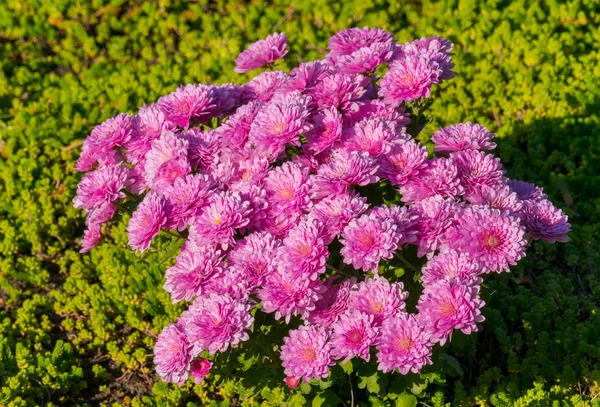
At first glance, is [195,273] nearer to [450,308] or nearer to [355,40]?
[450,308]

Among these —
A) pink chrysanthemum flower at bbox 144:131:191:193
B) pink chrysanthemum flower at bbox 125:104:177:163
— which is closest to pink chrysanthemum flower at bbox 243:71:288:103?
pink chrysanthemum flower at bbox 125:104:177:163

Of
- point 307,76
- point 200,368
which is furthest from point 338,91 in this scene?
point 200,368

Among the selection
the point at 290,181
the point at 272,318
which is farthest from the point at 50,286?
the point at 290,181

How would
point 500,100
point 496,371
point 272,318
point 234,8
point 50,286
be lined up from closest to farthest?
1. point 272,318
2. point 496,371
3. point 50,286
4. point 500,100
5. point 234,8

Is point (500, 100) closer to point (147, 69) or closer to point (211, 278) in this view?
point (147, 69)

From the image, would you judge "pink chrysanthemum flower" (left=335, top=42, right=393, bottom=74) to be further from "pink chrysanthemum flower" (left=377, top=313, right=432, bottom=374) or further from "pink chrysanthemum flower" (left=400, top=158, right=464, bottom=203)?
"pink chrysanthemum flower" (left=377, top=313, right=432, bottom=374)

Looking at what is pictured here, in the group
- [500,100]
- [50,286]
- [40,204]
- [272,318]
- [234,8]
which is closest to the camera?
[272,318]
